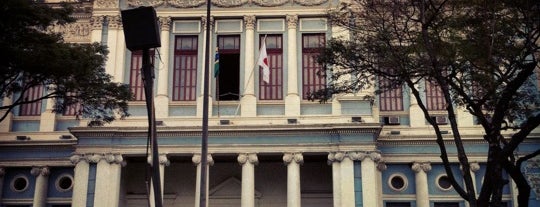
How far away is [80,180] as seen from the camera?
23.9 m

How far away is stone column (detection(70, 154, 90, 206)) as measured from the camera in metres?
23.7

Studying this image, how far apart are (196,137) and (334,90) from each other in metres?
9.16

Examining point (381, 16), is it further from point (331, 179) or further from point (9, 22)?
point (331, 179)

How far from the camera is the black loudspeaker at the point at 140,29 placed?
7180mm

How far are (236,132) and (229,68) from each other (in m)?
3.74

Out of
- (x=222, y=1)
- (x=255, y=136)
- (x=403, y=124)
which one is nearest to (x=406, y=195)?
(x=403, y=124)

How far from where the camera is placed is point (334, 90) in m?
16.5

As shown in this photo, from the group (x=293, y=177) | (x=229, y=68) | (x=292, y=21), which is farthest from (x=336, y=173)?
(x=229, y=68)

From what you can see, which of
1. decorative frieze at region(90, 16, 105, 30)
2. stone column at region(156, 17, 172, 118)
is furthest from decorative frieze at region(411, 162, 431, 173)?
decorative frieze at region(90, 16, 105, 30)

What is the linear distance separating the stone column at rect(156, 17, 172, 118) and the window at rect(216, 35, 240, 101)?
2.03 metres

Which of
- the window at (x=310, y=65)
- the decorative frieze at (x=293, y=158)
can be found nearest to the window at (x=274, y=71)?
the window at (x=310, y=65)

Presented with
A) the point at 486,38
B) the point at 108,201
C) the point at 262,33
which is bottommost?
the point at 108,201

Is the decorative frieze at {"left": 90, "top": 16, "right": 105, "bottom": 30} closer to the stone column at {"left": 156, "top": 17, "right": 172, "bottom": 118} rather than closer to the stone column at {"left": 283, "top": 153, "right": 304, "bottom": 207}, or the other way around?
the stone column at {"left": 156, "top": 17, "right": 172, "bottom": 118}

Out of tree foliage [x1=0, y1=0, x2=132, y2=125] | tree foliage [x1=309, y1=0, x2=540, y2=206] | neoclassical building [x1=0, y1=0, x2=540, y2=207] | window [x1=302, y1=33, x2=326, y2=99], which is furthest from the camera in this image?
window [x1=302, y1=33, x2=326, y2=99]
